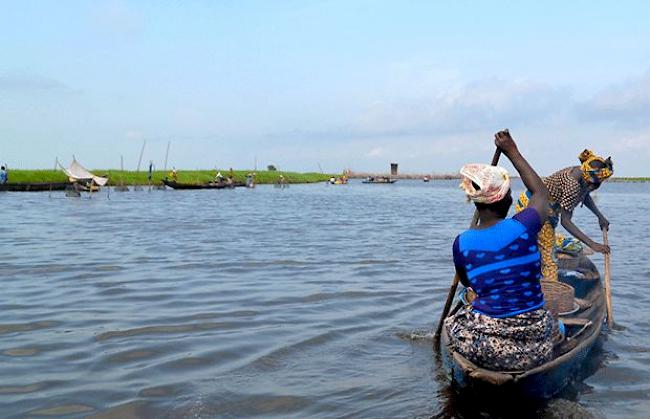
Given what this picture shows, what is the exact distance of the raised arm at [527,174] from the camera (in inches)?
153

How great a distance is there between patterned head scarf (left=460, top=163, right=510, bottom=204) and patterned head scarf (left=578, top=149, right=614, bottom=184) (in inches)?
125

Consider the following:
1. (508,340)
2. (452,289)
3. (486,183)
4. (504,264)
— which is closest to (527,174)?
(486,183)

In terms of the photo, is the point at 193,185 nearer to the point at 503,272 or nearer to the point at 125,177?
the point at 125,177

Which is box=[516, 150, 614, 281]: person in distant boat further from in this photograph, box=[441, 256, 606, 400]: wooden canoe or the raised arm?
the raised arm

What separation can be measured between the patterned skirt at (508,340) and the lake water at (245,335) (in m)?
0.50

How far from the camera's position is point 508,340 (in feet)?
13.3

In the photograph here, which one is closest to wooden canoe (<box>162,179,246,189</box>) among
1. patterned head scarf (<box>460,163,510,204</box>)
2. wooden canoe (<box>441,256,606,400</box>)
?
→ wooden canoe (<box>441,256,606,400</box>)

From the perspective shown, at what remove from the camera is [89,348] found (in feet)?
19.9

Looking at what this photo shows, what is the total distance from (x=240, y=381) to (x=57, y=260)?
7625 millimetres

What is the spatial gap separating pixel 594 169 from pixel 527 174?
2830 mm

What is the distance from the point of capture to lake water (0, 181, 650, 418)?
484cm

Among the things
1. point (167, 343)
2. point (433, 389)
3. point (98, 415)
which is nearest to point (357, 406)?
point (433, 389)

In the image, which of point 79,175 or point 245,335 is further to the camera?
point 79,175

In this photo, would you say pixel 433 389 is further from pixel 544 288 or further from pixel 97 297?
pixel 97 297
